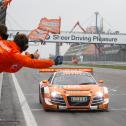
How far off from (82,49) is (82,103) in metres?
145

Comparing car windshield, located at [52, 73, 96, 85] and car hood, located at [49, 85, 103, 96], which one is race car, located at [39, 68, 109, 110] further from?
car windshield, located at [52, 73, 96, 85]

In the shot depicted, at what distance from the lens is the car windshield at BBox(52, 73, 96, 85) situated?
52.4 ft

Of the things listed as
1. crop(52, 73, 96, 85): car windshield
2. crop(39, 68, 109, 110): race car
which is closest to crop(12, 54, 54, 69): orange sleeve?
crop(39, 68, 109, 110): race car

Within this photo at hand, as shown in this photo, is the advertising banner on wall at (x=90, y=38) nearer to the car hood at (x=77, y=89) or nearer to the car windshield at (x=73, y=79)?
the car windshield at (x=73, y=79)

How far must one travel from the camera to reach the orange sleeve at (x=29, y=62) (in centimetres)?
655

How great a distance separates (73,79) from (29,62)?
973 cm

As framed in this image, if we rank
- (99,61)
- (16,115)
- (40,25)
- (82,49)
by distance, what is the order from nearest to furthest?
(40,25), (16,115), (99,61), (82,49)

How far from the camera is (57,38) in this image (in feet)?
274

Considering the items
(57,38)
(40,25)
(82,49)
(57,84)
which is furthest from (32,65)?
(82,49)

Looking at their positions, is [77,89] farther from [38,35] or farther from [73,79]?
[38,35]

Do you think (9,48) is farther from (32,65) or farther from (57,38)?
(57,38)

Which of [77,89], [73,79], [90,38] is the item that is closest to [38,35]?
Answer: [77,89]

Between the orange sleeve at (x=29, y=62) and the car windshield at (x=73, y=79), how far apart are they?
9282mm

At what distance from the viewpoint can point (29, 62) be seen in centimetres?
654
